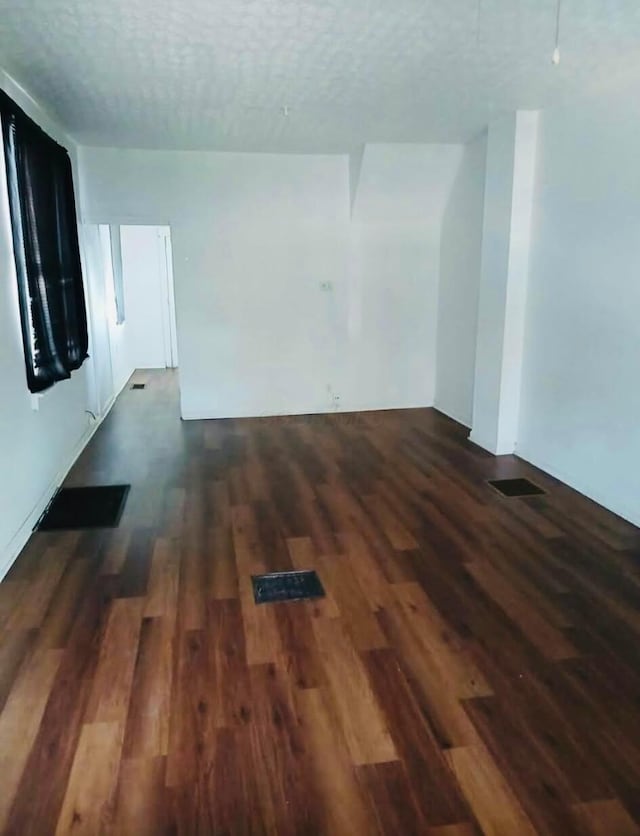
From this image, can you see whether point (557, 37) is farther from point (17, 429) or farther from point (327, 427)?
point (327, 427)

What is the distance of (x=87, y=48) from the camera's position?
301 centimetres

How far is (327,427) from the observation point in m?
5.66

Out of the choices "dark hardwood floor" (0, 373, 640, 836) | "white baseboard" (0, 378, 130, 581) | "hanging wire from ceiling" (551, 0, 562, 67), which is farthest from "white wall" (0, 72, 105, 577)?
"hanging wire from ceiling" (551, 0, 562, 67)

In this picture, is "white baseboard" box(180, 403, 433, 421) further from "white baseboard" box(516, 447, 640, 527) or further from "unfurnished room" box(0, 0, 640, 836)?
"white baseboard" box(516, 447, 640, 527)

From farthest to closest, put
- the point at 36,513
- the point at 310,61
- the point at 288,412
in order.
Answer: the point at 288,412 < the point at 36,513 < the point at 310,61

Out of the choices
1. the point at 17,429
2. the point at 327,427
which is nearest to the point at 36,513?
the point at 17,429

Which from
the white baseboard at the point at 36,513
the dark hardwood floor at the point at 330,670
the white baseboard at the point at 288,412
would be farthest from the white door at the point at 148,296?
the dark hardwood floor at the point at 330,670

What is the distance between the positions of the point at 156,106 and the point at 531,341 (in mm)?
3076

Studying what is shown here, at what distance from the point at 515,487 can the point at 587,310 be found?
1229 millimetres

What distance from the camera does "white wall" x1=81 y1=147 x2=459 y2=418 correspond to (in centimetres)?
551

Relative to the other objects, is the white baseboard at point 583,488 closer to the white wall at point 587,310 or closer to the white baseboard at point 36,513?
the white wall at point 587,310

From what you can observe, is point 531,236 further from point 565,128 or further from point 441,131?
point 441,131

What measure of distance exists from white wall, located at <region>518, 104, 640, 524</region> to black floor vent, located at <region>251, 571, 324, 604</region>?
76.7 inches

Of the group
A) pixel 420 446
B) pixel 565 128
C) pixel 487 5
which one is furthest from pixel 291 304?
pixel 487 5
